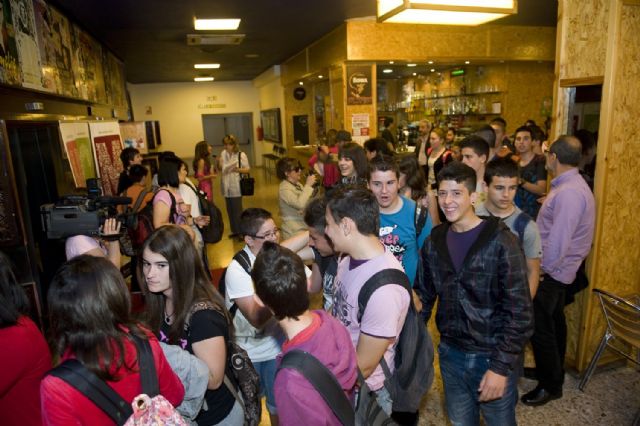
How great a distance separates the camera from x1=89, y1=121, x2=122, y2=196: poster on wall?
5366 mm

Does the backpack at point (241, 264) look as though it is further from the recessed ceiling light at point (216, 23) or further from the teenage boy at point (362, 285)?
the recessed ceiling light at point (216, 23)

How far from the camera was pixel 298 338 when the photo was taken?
139 cm

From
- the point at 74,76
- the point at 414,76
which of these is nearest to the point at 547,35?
the point at 414,76

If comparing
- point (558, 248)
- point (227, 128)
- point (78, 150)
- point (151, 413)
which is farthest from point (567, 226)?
point (227, 128)

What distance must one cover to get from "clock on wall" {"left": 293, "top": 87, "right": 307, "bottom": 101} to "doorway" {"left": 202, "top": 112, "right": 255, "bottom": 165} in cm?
614

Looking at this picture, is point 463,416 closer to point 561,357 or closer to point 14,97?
point 561,357

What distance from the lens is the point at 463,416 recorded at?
215 cm

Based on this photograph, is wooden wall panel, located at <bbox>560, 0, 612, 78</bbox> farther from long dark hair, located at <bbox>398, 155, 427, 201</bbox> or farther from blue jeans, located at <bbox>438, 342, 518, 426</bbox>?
blue jeans, located at <bbox>438, 342, 518, 426</bbox>

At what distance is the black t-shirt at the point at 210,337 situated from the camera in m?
1.65

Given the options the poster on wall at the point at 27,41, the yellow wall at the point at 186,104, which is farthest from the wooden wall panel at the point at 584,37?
the yellow wall at the point at 186,104

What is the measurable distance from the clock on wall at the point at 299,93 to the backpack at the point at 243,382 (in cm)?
1091

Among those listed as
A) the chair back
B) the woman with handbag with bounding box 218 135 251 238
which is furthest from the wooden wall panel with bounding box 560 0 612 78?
the woman with handbag with bounding box 218 135 251 238

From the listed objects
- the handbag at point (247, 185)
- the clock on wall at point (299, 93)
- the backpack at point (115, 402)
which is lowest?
the handbag at point (247, 185)

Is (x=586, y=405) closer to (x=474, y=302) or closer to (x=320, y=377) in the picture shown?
(x=474, y=302)
